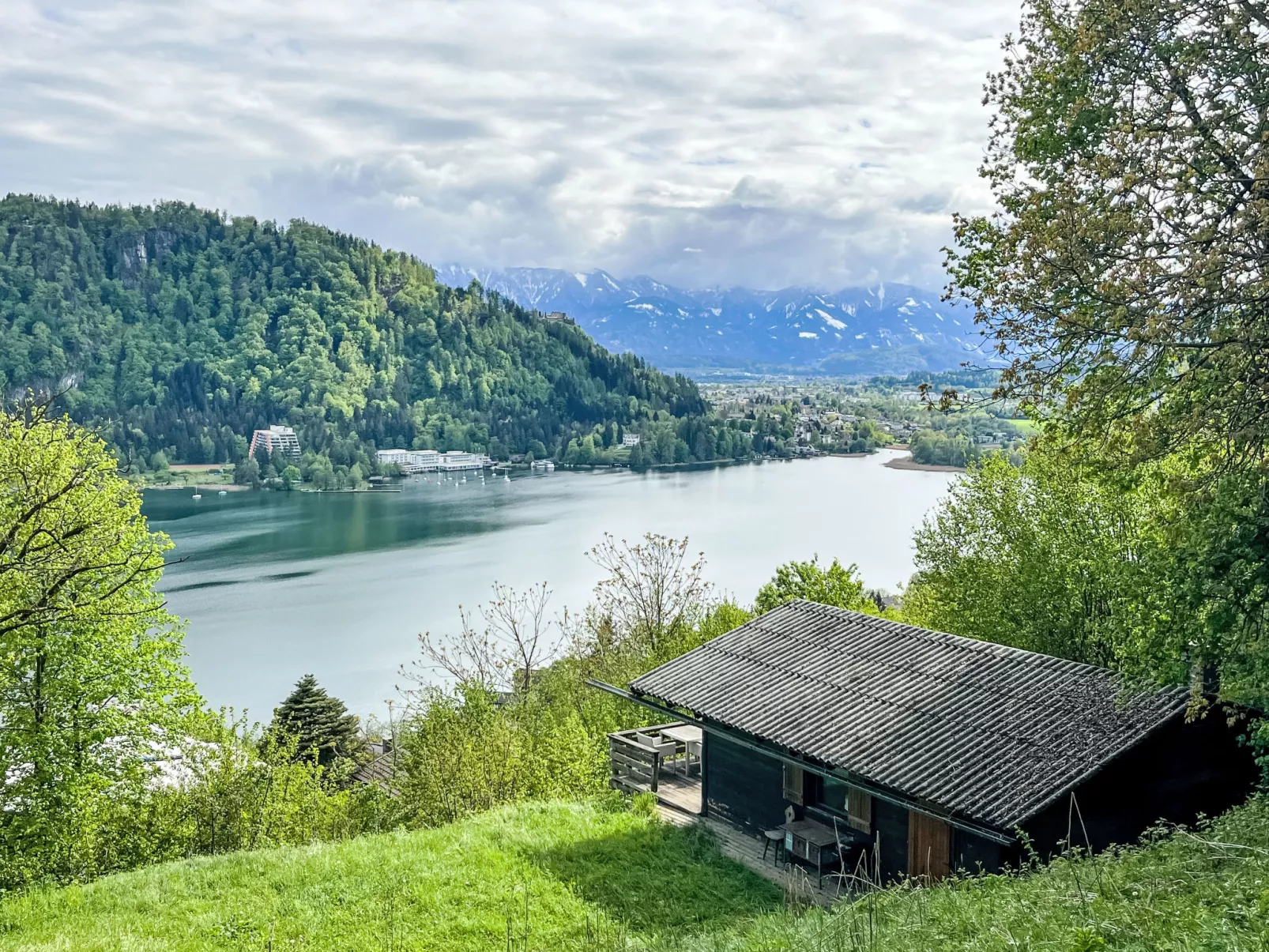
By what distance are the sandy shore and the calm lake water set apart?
2362 mm

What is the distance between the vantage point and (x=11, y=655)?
12.9 m

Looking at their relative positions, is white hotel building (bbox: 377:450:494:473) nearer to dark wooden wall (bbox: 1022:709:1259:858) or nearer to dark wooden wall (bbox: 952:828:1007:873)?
dark wooden wall (bbox: 952:828:1007:873)

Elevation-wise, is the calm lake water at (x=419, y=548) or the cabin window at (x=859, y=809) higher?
the cabin window at (x=859, y=809)

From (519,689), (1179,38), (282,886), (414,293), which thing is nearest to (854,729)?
(282,886)

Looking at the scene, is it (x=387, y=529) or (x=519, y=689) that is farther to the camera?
(x=387, y=529)

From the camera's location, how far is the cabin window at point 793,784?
37.7 feet

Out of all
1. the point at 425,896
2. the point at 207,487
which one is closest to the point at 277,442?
the point at 207,487

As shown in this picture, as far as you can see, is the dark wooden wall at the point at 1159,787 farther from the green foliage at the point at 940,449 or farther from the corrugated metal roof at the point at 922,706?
the green foliage at the point at 940,449

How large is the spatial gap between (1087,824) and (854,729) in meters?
2.39

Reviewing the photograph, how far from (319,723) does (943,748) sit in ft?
65.4

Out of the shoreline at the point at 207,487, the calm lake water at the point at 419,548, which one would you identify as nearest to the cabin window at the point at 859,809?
the calm lake water at the point at 419,548

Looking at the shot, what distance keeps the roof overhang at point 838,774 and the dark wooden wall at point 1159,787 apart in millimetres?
517

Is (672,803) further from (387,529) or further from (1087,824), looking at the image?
(387,529)

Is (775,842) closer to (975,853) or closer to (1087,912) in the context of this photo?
(975,853)
